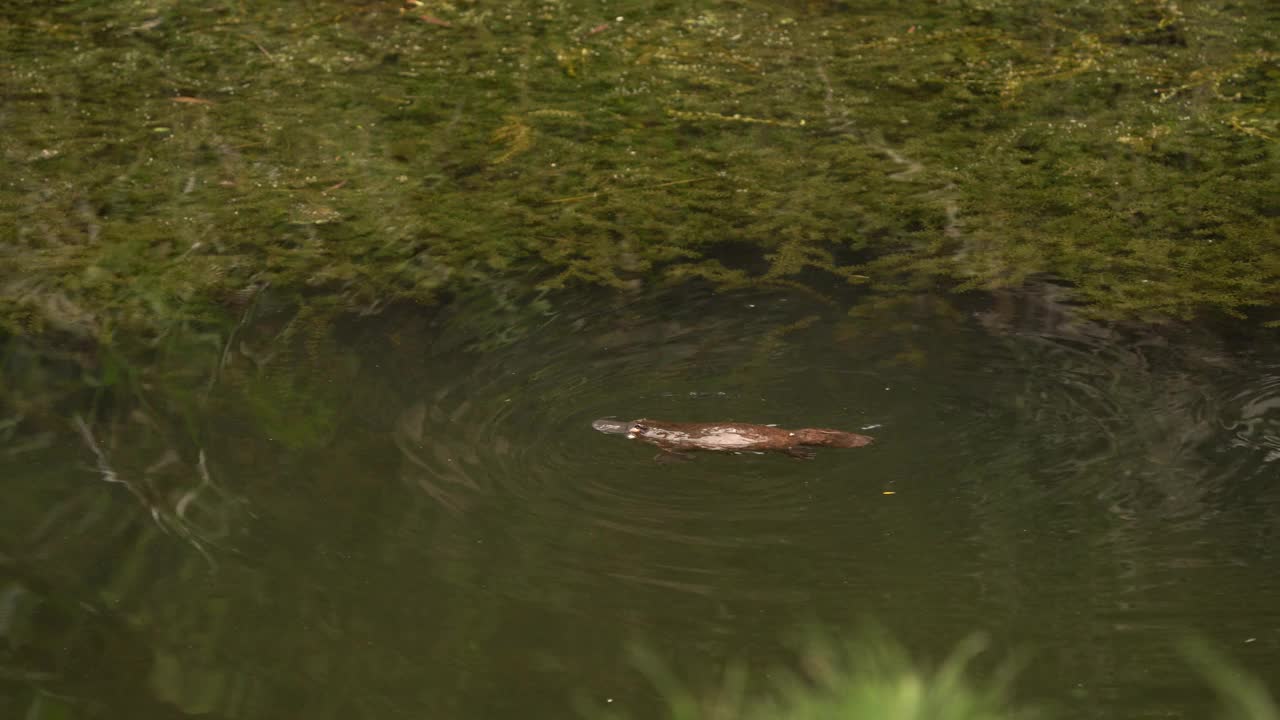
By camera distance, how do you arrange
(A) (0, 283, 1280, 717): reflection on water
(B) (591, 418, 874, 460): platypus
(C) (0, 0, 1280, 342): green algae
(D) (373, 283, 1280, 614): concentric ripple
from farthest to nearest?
(C) (0, 0, 1280, 342): green algae, (B) (591, 418, 874, 460): platypus, (D) (373, 283, 1280, 614): concentric ripple, (A) (0, 283, 1280, 717): reflection on water

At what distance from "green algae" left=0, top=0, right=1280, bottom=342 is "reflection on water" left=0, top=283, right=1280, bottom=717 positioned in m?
0.40

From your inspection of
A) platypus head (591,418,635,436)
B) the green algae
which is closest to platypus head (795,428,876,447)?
platypus head (591,418,635,436)

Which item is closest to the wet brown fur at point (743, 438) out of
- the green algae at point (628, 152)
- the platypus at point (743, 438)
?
the platypus at point (743, 438)

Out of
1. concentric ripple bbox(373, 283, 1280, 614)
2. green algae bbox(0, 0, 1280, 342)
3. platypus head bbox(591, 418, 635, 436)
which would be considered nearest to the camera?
concentric ripple bbox(373, 283, 1280, 614)

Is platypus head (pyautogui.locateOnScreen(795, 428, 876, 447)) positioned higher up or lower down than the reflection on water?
higher up

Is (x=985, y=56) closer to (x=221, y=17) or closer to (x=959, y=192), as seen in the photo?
(x=959, y=192)

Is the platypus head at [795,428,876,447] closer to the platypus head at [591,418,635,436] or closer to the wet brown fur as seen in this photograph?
the wet brown fur

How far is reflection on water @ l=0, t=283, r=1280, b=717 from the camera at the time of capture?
2674 millimetres

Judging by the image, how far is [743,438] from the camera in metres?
3.16

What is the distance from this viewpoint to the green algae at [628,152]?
4082mm

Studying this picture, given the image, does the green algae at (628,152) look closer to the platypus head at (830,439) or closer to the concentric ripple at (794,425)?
the concentric ripple at (794,425)

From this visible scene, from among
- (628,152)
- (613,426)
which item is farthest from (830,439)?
(628,152)

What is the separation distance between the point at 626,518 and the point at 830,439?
1.69 ft

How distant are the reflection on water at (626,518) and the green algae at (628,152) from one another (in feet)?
1.32
